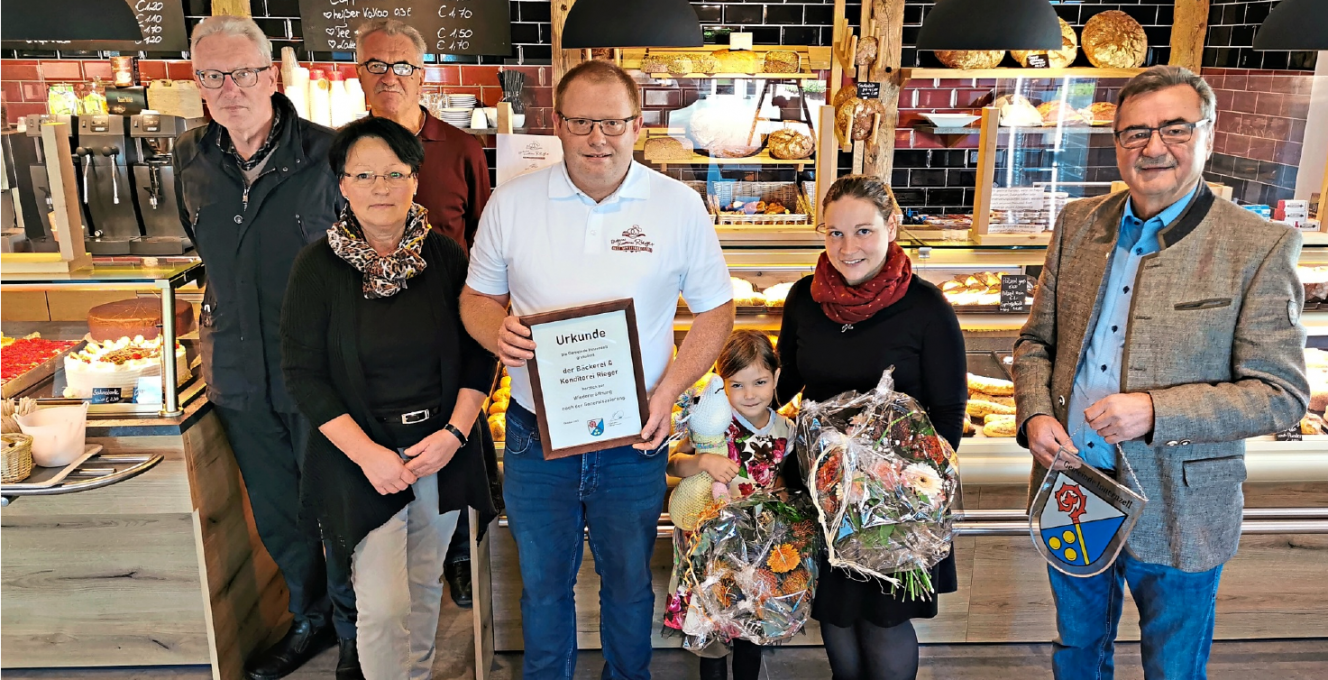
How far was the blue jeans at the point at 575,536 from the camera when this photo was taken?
7.92 ft

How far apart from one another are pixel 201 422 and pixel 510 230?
4.34 ft

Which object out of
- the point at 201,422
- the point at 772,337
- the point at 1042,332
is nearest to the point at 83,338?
the point at 201,422

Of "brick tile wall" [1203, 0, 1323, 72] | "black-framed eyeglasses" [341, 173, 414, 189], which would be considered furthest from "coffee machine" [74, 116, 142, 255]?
"brick tile wall" [1203, 0, 1323, 72]

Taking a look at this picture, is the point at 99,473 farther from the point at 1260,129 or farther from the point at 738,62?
the point at 1260,129

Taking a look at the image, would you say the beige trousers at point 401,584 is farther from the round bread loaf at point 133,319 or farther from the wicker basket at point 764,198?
the wicker basket at point 764,198

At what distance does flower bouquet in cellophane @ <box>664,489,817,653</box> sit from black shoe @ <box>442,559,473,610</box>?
1358 millimetres

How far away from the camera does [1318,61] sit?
5301 millimetres

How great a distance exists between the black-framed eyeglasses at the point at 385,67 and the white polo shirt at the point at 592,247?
108 centimetres

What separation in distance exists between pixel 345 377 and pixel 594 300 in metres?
0.66

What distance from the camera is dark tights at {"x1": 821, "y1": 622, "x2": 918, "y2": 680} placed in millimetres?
2398

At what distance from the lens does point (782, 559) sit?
94.4 inches

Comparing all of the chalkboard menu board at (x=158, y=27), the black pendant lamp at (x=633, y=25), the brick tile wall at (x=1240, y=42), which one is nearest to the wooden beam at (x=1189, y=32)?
the brick tile wall at (x=1240, y=42)

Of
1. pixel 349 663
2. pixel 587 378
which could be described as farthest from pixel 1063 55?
pixel 349 663

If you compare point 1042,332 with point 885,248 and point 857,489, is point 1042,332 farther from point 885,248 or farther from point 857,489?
point 857,489
